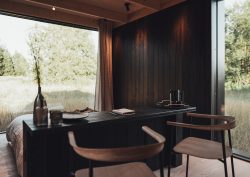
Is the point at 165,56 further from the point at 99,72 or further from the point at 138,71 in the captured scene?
the point at 99,72

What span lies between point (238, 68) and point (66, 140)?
98.1 inches

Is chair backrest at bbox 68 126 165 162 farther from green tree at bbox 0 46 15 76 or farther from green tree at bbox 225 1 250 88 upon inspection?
green tree at bbox 0 46 15 76

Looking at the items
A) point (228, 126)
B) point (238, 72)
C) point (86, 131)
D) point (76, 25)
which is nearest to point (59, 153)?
point (86, 131)

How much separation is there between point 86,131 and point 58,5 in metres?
2.73

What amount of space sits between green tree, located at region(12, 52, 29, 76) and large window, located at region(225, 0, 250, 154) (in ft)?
11.9

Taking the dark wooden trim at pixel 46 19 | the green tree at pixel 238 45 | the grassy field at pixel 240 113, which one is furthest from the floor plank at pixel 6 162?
the green tree at pixel 238 45

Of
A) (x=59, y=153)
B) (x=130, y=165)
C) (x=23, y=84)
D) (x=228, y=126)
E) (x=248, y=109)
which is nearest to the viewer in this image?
(x=130, y=165)

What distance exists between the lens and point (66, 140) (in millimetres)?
1721

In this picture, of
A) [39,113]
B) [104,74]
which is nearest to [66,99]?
[104,74]

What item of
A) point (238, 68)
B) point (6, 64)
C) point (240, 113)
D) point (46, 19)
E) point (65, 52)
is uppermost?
point (46, 19)

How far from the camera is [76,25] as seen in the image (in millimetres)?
4426

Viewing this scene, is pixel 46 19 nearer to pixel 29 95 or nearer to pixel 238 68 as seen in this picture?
pixel 29 95

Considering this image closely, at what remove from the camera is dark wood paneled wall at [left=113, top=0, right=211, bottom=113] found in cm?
302

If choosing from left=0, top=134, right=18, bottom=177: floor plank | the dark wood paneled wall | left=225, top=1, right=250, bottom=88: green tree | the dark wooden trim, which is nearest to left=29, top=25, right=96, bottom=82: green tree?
the dark wooden trim
